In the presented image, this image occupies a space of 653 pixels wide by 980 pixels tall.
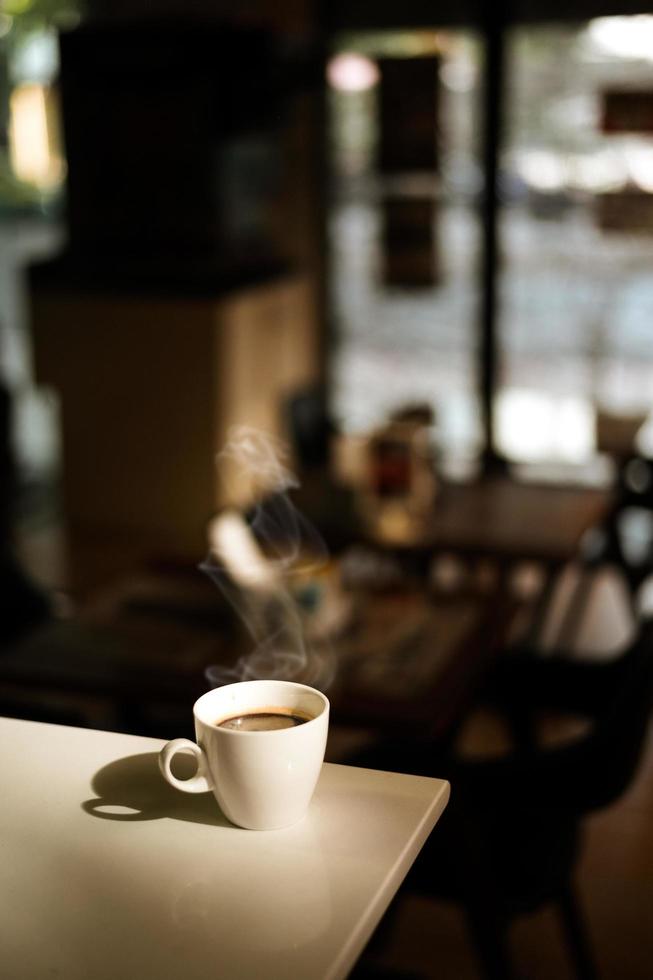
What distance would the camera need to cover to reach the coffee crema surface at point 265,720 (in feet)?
3.08

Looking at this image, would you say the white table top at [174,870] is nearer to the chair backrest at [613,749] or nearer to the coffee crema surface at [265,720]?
the coffee crema surface at [265,720]

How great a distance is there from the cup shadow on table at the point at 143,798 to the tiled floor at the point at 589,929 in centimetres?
153

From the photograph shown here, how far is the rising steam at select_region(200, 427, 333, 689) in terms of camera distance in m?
1.63

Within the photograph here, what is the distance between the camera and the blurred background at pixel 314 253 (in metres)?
5.11

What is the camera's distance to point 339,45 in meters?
5.58

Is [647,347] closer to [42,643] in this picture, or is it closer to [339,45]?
[339,45]

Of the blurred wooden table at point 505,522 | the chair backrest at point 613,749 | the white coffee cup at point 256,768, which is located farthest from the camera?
the blurred wooden table at point 505,522

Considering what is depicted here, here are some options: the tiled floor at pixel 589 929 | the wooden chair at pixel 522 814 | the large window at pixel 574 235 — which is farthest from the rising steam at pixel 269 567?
the large window at pixel 574 235

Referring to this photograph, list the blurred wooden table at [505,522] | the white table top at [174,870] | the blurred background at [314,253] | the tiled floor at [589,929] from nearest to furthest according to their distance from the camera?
the white table top at [174,870] → the tiled floor at [589,929] → the blurred wooden table at [505,522] → the blurred background at [314,253]

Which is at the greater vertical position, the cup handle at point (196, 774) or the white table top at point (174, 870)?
the cup handle at point (196, 774)

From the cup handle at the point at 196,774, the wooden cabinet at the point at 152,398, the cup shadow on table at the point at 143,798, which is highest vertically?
the cup handle at the point at 196,774

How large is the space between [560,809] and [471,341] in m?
3.91

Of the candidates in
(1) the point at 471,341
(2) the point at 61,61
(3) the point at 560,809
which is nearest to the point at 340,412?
(1) the point at 471,341

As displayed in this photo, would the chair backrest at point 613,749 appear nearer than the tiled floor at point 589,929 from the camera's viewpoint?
Yes
